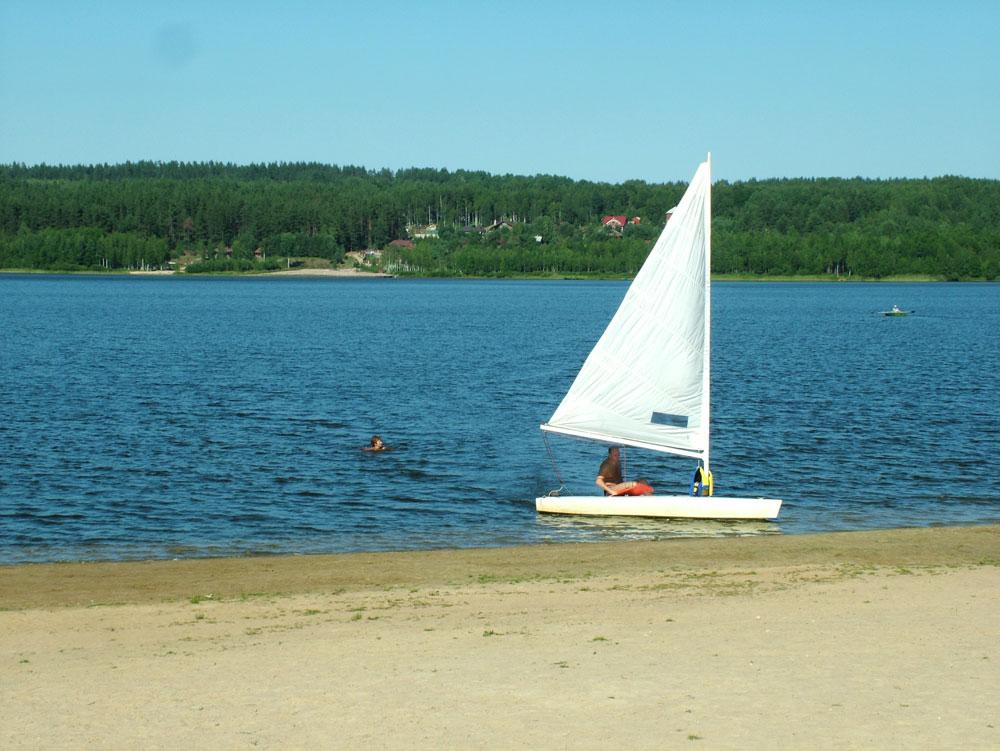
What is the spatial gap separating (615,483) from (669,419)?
6.22ft

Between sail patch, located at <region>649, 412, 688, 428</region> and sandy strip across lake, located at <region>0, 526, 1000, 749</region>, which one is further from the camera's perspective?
sail patch, located at <region>649, 412, 688, 428</region>

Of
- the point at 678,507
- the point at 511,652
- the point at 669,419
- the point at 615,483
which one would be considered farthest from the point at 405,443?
the point at 511,652

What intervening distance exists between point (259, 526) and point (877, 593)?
538 inches

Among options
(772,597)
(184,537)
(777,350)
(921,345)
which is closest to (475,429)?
(184,537)

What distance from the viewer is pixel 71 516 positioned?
2788cm

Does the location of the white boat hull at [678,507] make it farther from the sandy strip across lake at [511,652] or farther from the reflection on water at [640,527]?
the sandy strip across lake at [511,652]

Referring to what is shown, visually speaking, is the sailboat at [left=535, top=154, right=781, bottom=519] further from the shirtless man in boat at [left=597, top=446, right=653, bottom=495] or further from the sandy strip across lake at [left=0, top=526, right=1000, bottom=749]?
the sandy strip across lake at [left=0, top=526, right=1000, bottom=749]

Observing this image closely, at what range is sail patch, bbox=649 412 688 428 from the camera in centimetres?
2864

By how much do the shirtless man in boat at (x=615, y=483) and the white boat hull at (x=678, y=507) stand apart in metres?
0.52

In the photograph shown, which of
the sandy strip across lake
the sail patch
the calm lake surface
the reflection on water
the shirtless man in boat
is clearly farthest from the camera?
the sail patch

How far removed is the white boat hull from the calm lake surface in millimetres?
449

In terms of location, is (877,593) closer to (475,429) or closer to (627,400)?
(627,400)

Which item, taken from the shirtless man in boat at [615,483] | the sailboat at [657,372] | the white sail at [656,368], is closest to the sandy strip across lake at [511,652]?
the shirtless man in boat at [615,483]

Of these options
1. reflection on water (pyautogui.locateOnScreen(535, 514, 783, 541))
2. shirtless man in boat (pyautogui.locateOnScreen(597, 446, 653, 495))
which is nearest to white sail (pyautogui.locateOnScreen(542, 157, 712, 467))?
shirtless man in boat (pyautogui.locateOnScreen(597, 446, 653, 495))
